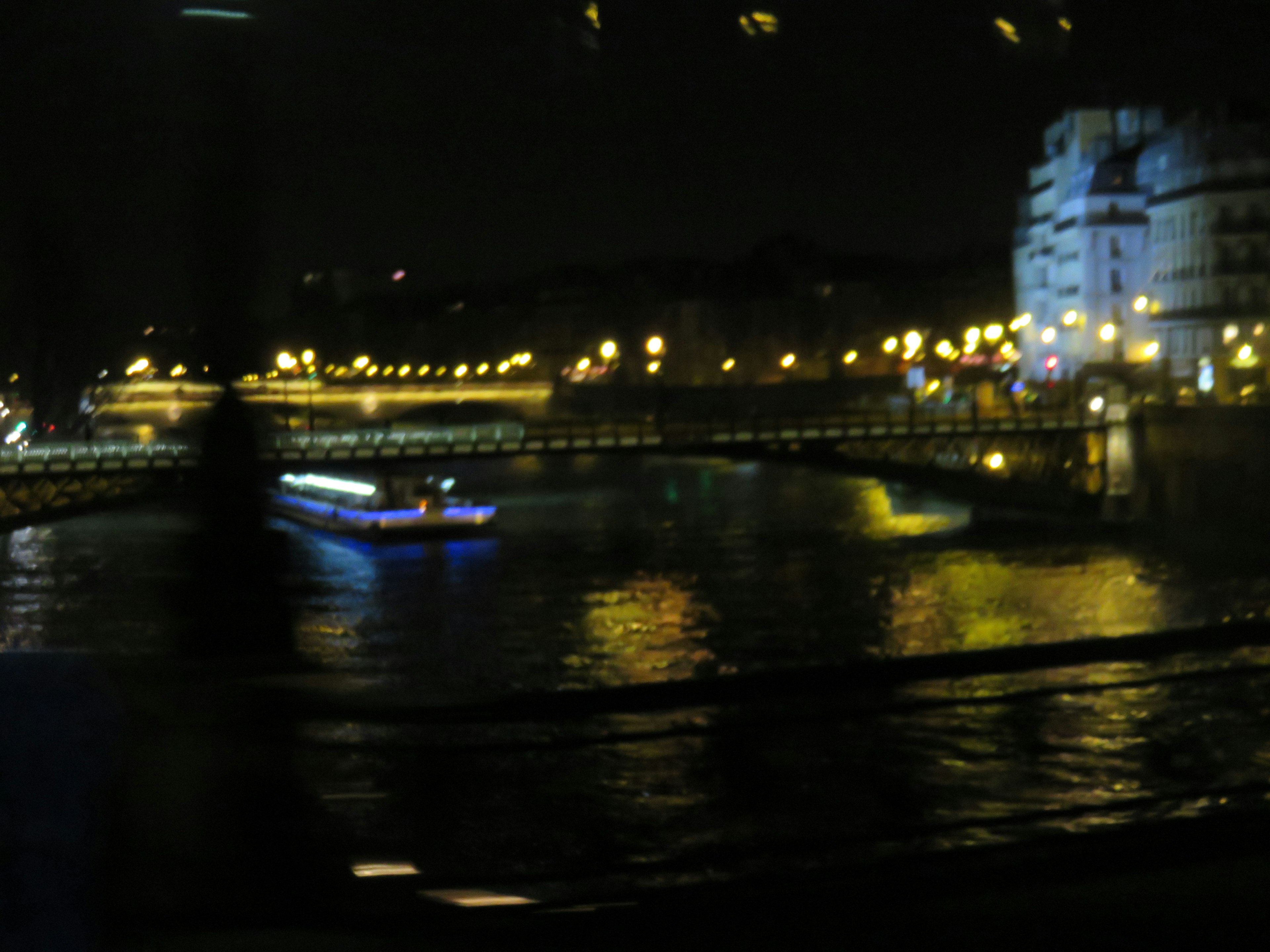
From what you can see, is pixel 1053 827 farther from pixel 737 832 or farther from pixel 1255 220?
pixel 1255 220

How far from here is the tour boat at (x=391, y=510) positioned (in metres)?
30.8

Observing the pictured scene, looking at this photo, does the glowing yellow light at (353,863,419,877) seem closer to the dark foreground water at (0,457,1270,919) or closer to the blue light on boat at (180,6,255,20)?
the dark foreground water at (0,457,1270,919)

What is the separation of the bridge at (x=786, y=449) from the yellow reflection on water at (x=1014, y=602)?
592 cm

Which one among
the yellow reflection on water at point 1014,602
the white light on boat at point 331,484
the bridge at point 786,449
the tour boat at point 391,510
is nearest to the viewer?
the yellow reflection on water at point 1014,602

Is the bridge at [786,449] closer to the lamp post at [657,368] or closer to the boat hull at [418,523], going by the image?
the boat hull at [418,523]

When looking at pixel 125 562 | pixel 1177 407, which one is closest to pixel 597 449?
pixel 125 562

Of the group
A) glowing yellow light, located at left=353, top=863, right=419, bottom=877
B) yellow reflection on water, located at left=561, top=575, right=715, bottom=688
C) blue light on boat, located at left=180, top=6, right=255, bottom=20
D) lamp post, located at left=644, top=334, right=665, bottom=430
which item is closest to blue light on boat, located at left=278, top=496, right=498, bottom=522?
lamp post, located at left=644, top=334, right=665, bottom=430

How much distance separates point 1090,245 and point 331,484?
21.8 meters

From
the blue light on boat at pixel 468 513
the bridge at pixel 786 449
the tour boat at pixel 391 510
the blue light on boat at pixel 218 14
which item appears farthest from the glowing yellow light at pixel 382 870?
the blue light on boat at pixel 468 513

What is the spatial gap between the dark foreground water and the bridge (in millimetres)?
1470

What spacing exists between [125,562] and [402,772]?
2479 cm

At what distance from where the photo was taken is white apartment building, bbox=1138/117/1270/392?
31906mm

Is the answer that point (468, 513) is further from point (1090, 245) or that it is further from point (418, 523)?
point (1090, 245)

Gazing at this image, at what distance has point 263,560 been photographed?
328 centimetres
